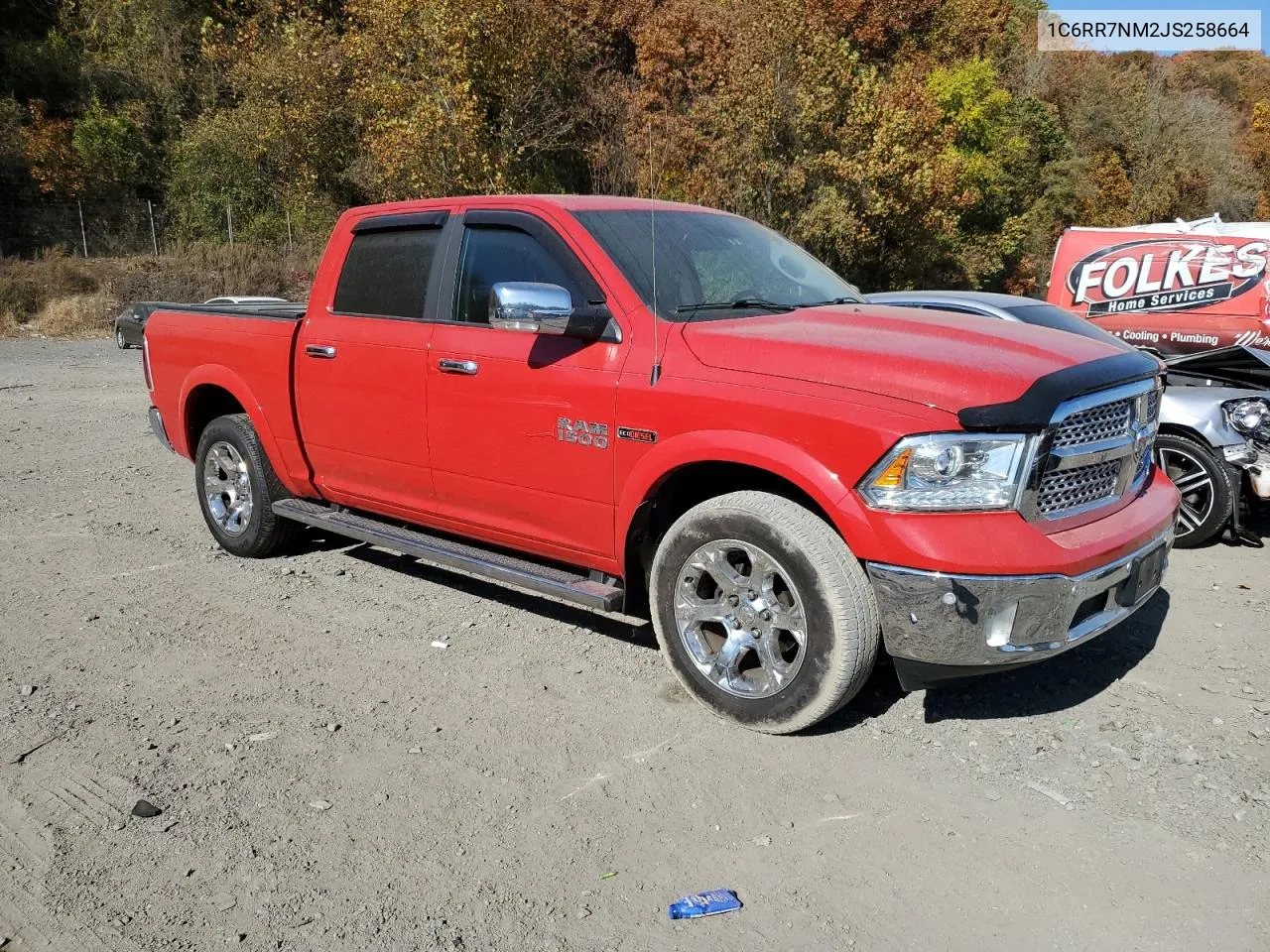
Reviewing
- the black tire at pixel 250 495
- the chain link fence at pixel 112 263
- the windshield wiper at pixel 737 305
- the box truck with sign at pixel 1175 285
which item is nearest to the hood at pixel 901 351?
the windshield wiper at pixel 737 305

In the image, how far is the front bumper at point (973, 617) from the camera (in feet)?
10.9

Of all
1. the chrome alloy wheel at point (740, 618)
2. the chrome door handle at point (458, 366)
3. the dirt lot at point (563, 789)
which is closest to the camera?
the dirt lot at point (563, 789)

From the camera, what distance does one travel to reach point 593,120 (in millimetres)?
31594

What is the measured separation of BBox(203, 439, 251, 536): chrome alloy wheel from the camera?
603cm

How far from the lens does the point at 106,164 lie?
32688 millimetres

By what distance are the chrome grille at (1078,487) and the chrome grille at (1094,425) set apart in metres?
0.10

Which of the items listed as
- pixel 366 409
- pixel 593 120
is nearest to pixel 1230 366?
pixel 366 409

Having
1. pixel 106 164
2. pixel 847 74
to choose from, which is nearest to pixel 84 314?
pixel 106 164

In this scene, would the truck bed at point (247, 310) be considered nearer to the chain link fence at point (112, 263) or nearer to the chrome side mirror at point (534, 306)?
the chrome side mirror at point (534, 306)

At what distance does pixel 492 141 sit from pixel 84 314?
37.1 ft

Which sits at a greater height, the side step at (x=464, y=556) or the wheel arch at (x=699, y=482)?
the wheel arch at (x=699, y=482)

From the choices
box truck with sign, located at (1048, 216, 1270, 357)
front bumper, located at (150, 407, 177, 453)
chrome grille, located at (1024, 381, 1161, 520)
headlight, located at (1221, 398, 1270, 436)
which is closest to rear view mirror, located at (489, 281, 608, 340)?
chrome grille, located at (1024, 381, 1161, 520)

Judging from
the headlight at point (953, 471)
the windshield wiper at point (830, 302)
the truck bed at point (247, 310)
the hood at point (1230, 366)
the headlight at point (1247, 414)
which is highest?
the windshield wiper at point (830, 302)

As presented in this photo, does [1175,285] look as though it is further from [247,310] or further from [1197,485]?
[247,310]
